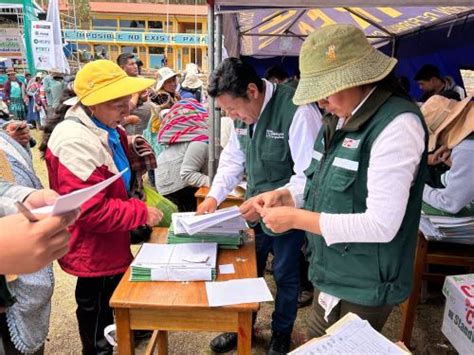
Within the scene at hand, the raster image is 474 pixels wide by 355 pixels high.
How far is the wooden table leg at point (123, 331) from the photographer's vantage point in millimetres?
1284

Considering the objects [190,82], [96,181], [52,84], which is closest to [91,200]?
[96,181]

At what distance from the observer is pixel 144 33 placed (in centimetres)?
2275

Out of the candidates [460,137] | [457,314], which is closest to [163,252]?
[457,314]

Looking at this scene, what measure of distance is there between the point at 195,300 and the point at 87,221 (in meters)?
0.58

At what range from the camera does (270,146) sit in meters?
1.74

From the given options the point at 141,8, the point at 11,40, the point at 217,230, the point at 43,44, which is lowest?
the point at 217,230

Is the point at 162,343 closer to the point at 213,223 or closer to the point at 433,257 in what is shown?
the point at 213,223

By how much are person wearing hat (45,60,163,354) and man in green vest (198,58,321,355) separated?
37cm

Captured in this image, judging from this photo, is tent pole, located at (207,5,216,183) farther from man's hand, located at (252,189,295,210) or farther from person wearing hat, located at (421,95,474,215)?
person wearing hat, located at (421,95,474,215)

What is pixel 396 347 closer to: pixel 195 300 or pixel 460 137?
pixel 195 300

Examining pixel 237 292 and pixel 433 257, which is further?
pixel 433 257

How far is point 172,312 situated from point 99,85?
973mm

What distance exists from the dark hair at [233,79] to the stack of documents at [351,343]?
3.56 feet

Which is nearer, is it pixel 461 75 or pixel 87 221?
pixel 87 221
